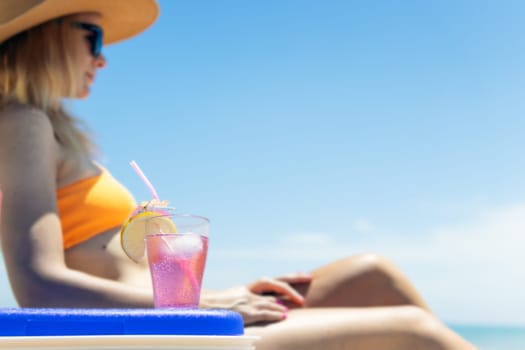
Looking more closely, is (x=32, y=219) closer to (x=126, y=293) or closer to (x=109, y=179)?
(x=126, y=293)

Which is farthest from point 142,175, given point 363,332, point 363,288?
point 363,288

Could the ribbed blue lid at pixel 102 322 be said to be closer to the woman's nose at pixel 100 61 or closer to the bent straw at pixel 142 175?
the bent straw at pixel 142 175

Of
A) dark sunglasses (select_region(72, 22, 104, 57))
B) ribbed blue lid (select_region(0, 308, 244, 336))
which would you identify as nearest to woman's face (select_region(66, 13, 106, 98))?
dark sunglasses (select_region(72, 22, 104, 57))

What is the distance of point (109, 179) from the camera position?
2.48 m

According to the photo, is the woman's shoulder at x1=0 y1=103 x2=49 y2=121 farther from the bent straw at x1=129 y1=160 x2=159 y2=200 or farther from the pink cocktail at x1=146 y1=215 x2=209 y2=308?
the pink cocktail at x1=146 y1=215 x2=209 y2=308

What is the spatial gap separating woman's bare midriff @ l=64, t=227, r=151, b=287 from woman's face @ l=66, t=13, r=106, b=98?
2.03 ft

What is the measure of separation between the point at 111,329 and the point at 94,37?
5.95 ft

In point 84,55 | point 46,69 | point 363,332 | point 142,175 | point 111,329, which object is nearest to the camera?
point 111,329

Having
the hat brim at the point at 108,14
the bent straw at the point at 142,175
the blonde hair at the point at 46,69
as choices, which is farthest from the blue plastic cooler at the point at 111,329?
the hat brim at the point at 108,14

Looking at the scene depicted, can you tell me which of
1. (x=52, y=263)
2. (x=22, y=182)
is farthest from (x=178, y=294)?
(x=22, y=182)

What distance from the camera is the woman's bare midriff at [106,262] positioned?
2219mm

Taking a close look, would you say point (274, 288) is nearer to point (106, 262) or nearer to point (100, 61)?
point (106, 262)

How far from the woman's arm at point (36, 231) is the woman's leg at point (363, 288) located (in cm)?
65

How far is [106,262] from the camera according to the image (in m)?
2.23
